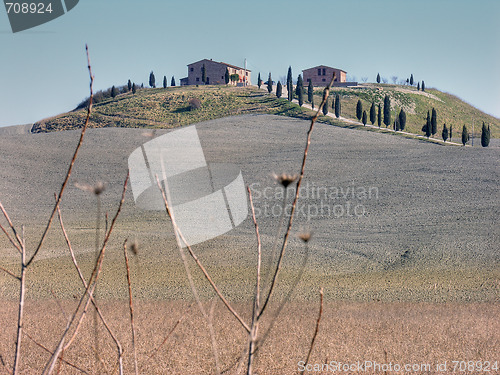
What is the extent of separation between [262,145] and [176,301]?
42.6 metres

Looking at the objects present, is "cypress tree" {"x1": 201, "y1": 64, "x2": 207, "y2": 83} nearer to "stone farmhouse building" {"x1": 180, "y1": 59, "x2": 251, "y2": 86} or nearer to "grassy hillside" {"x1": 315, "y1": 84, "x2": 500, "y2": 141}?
"stone farmhouse building" {"x1": 180, "y1": 59, "x2": 251, "y2": 86}

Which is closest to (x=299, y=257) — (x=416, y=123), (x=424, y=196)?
(x=424, y=196)

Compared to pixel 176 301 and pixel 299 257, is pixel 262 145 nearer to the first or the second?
pixel 299 257

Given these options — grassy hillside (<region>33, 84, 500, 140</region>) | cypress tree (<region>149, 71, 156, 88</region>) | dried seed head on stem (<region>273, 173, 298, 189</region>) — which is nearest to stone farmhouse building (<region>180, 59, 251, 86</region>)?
cypress tree (<region>149, 71, 156, 88</region>)

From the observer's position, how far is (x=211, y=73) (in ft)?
358

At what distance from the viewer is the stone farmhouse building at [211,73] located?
356ft

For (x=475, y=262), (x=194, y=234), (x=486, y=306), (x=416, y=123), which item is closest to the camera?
(x=486, y=306)

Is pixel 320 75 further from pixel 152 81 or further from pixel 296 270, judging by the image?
pixel 296 270

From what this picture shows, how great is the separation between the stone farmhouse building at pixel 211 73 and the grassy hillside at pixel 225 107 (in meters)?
7.31

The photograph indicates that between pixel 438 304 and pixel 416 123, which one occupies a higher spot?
pixel 416 123

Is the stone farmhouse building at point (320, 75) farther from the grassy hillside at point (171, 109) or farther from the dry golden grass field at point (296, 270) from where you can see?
the dry golden grass field at point (296, 270)

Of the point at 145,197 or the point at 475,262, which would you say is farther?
the point at 145,197

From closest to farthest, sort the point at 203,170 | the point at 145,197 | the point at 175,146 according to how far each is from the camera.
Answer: the point at 145,197, the point at 203,170, the point at 175,146

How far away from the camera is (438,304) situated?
1794cm
